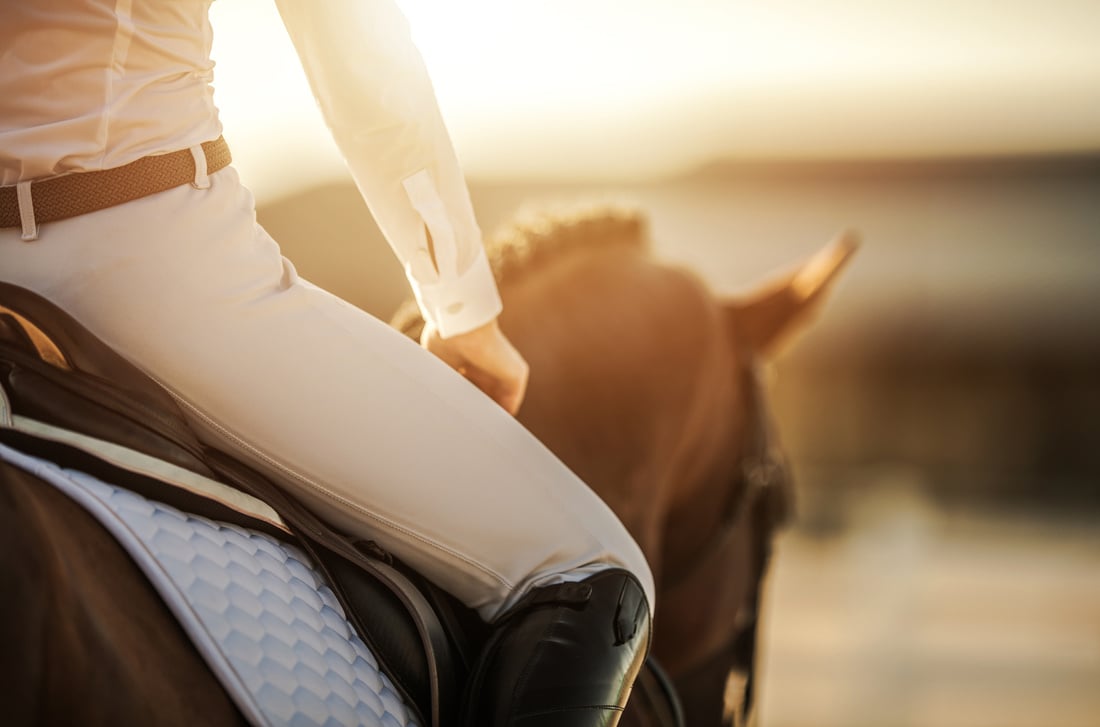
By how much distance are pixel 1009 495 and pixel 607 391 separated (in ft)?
50.1

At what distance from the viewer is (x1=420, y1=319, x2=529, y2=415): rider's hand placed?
4.53 feet

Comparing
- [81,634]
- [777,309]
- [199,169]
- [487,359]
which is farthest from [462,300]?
[777,309]

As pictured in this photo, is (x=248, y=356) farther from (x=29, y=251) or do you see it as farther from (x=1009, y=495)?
(x=1009, y=495)

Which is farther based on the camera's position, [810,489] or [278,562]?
[810,489]

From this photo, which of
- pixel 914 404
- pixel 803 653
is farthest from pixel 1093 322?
pixel 803 653

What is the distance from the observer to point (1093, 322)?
727 inches

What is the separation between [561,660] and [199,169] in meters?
0.75

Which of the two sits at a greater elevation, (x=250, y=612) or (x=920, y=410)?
(x=250, y=612)

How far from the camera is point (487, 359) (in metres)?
1.40

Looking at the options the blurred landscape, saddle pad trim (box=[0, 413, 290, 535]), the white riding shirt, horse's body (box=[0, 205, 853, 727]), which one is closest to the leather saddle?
saddle pad trim (box=[0, 413, 290, 535])

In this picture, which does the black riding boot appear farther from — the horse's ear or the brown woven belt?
the horse's ear

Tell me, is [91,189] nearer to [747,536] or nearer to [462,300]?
[462,300]

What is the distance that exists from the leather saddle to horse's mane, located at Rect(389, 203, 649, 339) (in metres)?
0.79

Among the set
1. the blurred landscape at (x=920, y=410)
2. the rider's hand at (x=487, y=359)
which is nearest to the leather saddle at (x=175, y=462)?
the rider's hand at (x=487, y=359)
